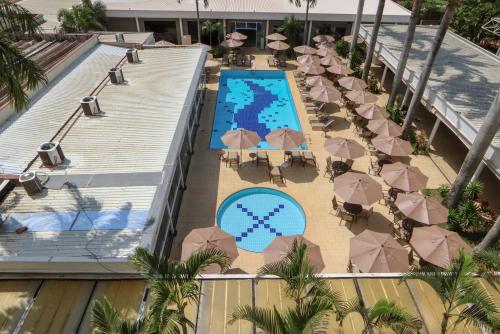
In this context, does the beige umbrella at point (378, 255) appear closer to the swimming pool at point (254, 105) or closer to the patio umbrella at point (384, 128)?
the patio umbrella at point (384, 128)

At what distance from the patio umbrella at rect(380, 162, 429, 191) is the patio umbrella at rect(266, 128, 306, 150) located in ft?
15.3

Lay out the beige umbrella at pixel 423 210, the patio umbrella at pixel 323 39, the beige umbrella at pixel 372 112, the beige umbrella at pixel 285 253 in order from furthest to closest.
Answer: the patio umbrella at pixel 323 39, the beige umbrella at pixel 372 112, the beige umbrella at pixel 423 210, the beige umbrella at pixel 285 253

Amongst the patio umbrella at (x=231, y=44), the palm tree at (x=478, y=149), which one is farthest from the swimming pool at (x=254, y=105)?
the palm tree at (x=478, y=149)

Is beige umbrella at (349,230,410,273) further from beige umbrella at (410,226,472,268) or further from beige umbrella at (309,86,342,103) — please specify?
beige umbrella at (309,86,342,103)

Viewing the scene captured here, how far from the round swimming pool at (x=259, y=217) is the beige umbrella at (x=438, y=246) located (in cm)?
490

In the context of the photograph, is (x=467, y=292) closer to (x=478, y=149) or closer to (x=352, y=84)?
(x=478, y=149)

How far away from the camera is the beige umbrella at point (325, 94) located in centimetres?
2124

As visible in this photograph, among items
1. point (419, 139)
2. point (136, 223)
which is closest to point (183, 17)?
point (419, 139)

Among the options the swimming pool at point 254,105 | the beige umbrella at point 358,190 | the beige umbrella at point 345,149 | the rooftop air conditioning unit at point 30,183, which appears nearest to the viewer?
the rooftop air conditioning unit at point 30,183

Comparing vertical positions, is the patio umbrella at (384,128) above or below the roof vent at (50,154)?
below

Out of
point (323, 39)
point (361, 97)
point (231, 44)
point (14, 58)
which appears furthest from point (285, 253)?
point (323, 39)

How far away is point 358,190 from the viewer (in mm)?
13844

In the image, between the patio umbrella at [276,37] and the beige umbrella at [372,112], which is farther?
the patio umbrella at [276,37]

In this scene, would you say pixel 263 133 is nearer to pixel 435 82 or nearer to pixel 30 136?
pixel 435 82
